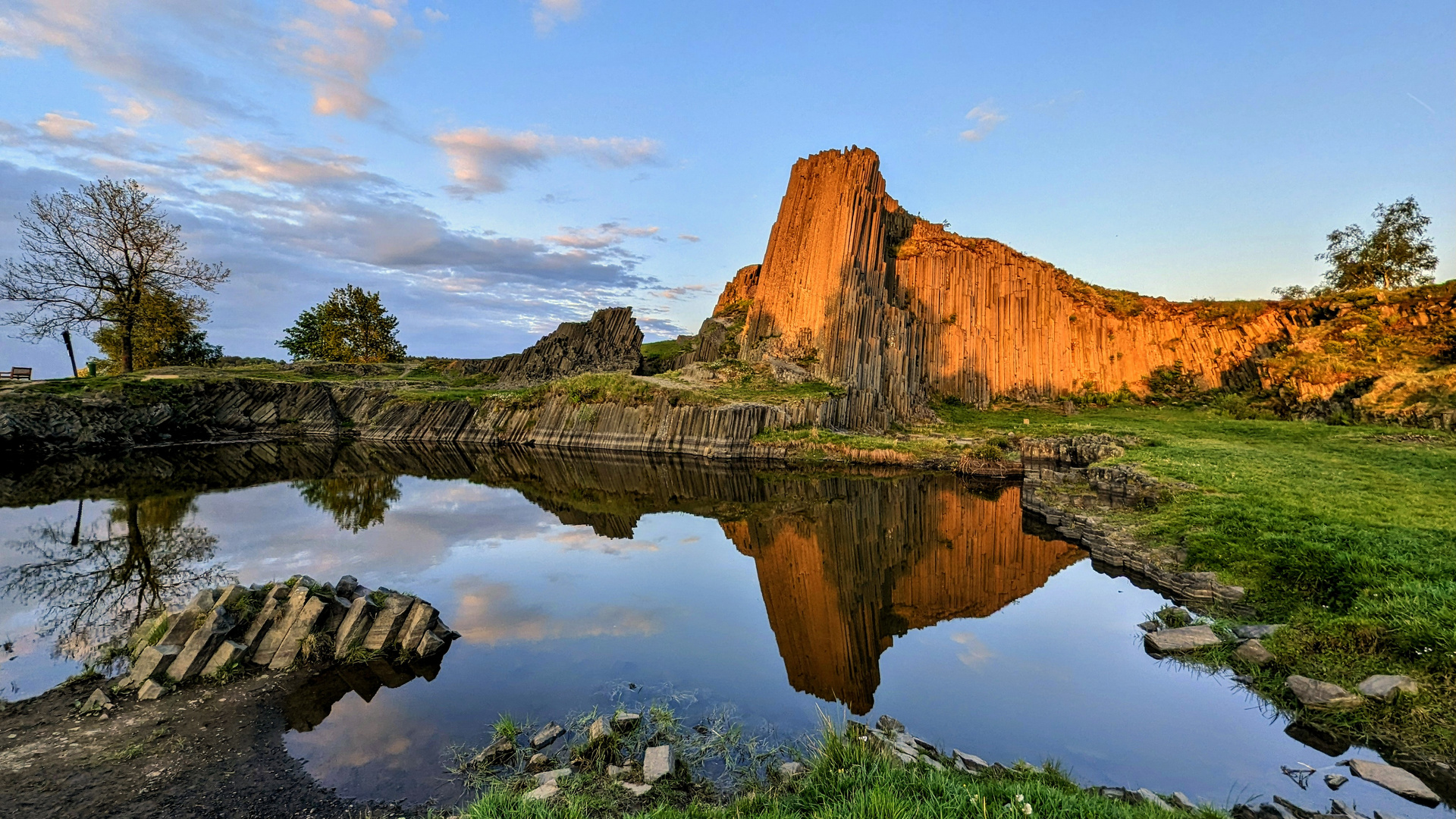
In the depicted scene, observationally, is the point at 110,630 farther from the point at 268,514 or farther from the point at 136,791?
the point at 268,514

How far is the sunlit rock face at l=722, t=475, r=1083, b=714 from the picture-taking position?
33.7 ft

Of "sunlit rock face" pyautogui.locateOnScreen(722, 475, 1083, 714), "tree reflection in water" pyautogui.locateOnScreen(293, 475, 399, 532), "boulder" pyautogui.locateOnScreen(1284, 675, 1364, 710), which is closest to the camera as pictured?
"boulder" pyautogui.locateOnScreen(1284, 675, 1364, 710)

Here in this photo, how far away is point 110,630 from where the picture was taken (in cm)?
1014

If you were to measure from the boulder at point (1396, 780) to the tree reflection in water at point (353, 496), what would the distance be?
21.9 metres

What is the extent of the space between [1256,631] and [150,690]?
15905mm

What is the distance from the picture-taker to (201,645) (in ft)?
28.6

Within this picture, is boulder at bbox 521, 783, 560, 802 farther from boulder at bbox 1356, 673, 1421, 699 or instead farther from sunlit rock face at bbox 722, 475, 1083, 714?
boulder at bbox 1356, 673, 1421, 699

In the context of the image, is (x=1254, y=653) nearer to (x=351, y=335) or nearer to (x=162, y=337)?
(x=162, y=337)

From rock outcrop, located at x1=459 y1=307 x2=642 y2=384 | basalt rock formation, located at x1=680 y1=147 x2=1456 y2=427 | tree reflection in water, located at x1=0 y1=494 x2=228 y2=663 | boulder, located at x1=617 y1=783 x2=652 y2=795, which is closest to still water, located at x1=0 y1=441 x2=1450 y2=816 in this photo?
tree reflection in water, located at x1=0 y1=494 x2=228 y2=663

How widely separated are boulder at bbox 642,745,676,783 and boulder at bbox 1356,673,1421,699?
8459 millimetres

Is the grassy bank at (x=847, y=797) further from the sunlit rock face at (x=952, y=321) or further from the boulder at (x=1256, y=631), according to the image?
the sunlit rock face at (x=952, y=321)

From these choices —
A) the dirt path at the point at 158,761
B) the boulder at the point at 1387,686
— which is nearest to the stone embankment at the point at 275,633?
the dirt path at the point at 158,761

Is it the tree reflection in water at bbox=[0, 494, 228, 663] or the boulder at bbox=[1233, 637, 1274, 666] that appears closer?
the boulder at bbox=[1233, 637, 1274, 666]

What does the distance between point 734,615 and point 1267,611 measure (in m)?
9.19
